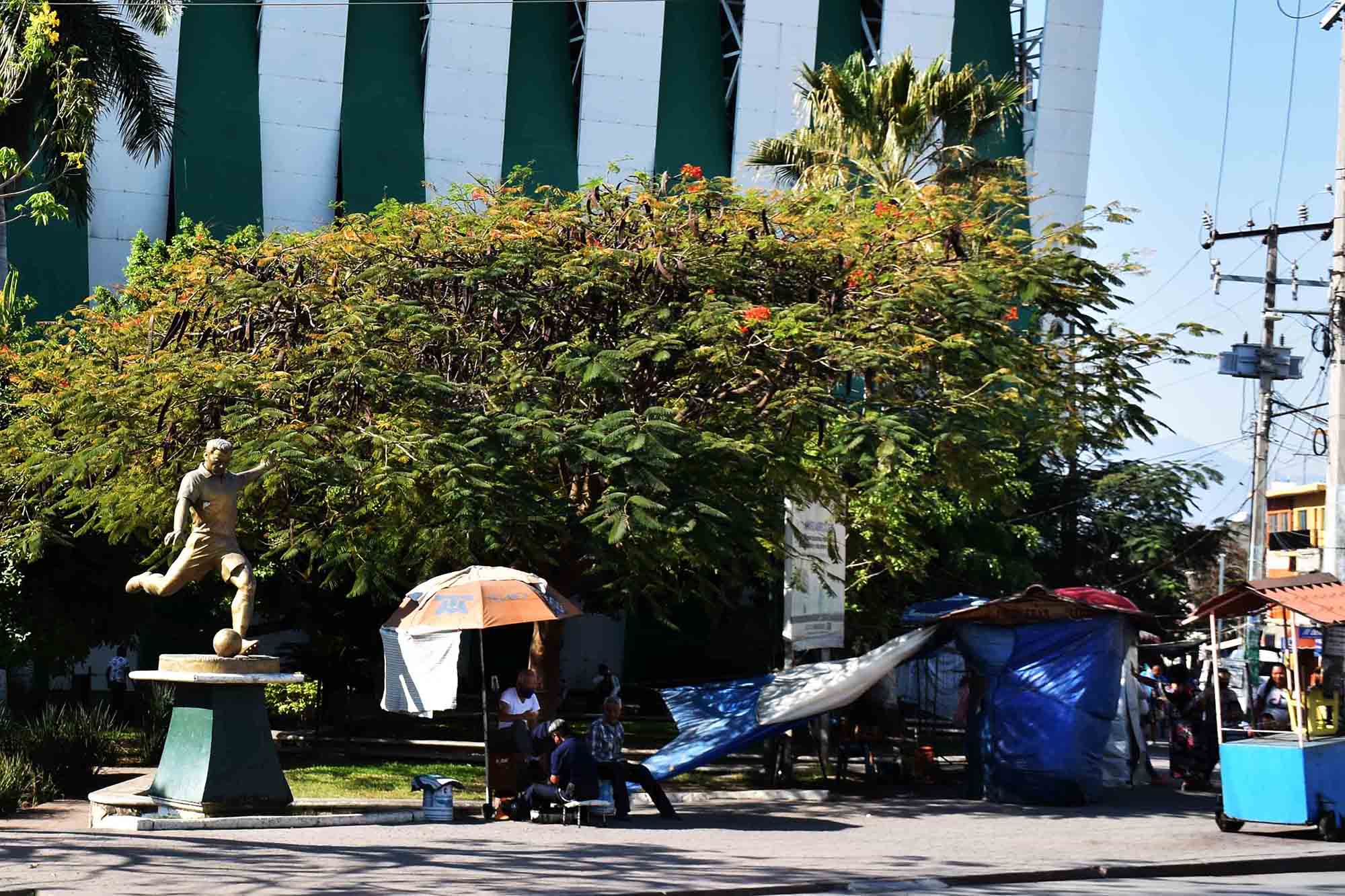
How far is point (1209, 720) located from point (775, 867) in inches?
421

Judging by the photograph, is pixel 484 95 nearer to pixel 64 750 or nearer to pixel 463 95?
pixel 463 95

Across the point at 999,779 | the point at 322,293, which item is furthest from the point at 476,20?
the point at 999,779

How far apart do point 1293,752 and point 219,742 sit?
10.0 m

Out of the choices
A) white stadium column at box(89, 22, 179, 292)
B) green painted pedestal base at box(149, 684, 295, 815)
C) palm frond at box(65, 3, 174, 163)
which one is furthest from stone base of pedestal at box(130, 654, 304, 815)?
white stadium column at box(89, 22, 179, 292)

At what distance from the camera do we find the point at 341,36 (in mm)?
40156

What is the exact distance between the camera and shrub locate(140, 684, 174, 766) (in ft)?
66.4

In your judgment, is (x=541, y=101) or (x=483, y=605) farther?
(x=541, y=101)

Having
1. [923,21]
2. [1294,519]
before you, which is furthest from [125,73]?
[1294,519]

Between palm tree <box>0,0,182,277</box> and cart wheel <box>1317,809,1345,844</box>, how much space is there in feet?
46.8

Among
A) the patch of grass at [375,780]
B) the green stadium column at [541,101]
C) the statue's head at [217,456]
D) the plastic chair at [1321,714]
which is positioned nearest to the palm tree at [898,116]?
the green stadium column at [541,101]

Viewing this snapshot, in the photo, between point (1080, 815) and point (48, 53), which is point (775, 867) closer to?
point (1080, 815)

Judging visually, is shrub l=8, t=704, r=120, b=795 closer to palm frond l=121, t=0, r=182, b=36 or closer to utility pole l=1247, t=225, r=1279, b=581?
palm frond l=121, t=0, r=182, b=36

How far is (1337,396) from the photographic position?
18891mm

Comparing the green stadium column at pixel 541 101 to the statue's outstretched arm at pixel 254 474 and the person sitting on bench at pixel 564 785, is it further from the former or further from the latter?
the person sitting on bench at pixel 564 785
